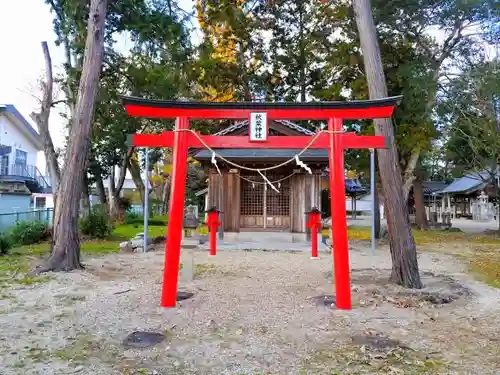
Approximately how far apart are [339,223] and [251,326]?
216cm

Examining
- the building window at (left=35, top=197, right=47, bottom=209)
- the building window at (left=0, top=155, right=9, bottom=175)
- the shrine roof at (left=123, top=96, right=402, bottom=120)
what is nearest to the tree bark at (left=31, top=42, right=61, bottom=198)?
the shrine roof at (left=123, top=96, right=402, bottom=120)

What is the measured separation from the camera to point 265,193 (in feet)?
51.0

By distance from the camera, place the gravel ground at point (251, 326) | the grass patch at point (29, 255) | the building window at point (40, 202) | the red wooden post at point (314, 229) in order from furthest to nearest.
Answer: the building window at point (40, 202) → the red wooden post at point (314, 229) → the grass patch at point (29, 255) → the gravel ground at point (251, 326)

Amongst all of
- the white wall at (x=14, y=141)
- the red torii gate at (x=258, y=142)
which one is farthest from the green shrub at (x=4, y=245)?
the white wall at (x=14, y=141)

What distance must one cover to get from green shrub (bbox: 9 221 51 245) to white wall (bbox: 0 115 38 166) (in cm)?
1446

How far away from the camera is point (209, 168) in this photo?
1564cm

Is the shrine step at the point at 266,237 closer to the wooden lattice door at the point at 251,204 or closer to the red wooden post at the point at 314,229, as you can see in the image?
the wooden lattice door at the point at 251,204

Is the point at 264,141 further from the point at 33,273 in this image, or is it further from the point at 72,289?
the point at 33,273

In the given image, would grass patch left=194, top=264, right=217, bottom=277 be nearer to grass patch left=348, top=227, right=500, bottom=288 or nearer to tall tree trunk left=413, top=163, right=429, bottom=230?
grass patch left=348, top=227, right=500, bottom=288

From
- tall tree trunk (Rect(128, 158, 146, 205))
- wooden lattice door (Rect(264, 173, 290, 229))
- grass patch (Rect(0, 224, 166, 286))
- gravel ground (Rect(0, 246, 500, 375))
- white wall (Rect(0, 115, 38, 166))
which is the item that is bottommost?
gravel ground (Rect(0, 246, 500, 375))

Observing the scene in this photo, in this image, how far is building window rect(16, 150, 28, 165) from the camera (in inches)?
1097

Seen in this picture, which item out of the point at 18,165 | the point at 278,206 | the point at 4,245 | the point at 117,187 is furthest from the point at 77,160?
the point at 18,165

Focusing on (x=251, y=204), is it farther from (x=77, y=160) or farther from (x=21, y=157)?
(x=21, y=157)

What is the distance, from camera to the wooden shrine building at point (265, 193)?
15.1 metres
